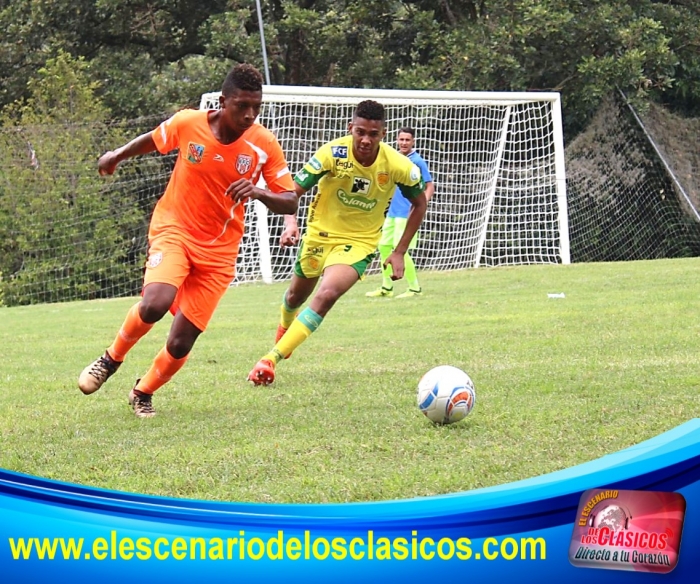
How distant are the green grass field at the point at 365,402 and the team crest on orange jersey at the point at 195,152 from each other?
1.46 m

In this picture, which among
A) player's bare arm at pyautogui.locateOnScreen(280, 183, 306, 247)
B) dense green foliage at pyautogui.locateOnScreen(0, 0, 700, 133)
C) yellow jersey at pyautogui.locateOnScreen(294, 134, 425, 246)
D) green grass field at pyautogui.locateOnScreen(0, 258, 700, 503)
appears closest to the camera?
green grass field at pyautogui.locateOnScreen(0, 258, 700, 503)

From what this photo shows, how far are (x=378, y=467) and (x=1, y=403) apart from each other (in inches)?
128

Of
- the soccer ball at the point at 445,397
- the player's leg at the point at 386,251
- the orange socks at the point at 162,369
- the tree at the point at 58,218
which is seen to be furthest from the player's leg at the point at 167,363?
the tree at the point at 58,218

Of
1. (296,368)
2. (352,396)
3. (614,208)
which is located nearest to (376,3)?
(614,208)

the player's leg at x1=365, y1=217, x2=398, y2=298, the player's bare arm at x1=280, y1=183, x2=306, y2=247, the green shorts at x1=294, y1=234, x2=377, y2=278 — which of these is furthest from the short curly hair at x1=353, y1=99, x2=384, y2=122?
the player's leg at x1=365, y1=217, x2=398, y2=298

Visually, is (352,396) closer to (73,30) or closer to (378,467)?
(378,467)

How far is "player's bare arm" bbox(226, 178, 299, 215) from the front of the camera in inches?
220

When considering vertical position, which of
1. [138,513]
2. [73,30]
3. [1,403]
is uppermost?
[138,513]

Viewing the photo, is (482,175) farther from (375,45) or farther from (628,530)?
(628,530)

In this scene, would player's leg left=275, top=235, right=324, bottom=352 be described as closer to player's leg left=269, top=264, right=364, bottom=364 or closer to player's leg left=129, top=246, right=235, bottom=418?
player's leg left=269, top=264, right=364, bottom=364

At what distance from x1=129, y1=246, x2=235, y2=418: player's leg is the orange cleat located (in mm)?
863

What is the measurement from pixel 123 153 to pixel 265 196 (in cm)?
87

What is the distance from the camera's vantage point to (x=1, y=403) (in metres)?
6.72

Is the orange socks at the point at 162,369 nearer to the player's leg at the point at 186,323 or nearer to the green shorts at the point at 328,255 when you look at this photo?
the player's leg at the point at 186,323
